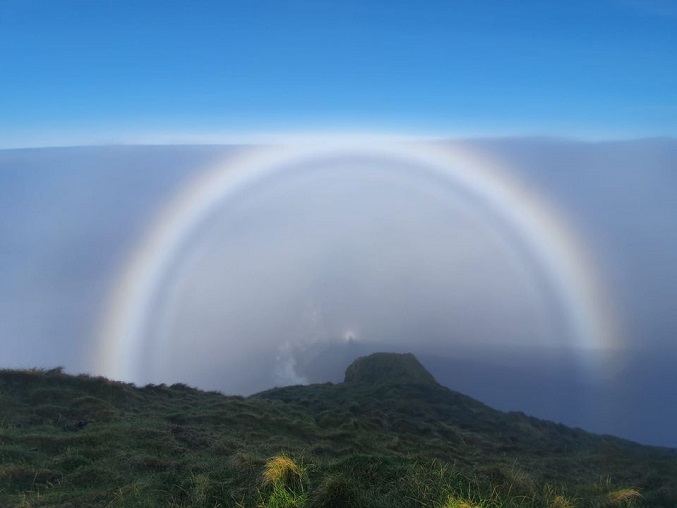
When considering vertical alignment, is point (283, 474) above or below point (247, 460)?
below

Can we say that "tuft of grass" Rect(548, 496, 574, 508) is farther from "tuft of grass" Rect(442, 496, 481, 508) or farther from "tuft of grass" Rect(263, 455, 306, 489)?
"tuft of grass" Rect(263, 455, 306, 489)

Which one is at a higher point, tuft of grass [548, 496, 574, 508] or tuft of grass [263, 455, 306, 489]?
tuft of grass [263, 455, 306, 489]

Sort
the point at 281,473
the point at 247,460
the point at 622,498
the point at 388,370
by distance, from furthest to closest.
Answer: the point at 388,370
the point at 247,460
the point at 622,498
the point at 281,473

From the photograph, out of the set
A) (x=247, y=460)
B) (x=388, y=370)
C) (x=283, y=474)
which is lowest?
(x=283, y=474)

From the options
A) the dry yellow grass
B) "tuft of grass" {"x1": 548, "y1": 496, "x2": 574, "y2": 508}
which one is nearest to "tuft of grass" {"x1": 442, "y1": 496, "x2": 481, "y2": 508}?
"tuft of grass" {"x1": 548, "y1": 496, "x2": 574, "y2": 508}

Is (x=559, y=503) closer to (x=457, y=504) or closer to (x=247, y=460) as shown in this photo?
(x=457, y=504)

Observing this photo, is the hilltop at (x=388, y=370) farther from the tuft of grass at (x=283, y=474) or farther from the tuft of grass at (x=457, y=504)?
the tuft of grass at (x=457, y=504)

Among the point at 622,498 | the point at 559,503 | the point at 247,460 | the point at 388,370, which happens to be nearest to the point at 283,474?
the point at 247,460

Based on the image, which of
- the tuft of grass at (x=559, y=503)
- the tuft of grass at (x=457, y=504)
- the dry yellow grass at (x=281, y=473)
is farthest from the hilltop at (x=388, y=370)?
the tuft of grass at (x=457, y=504)
